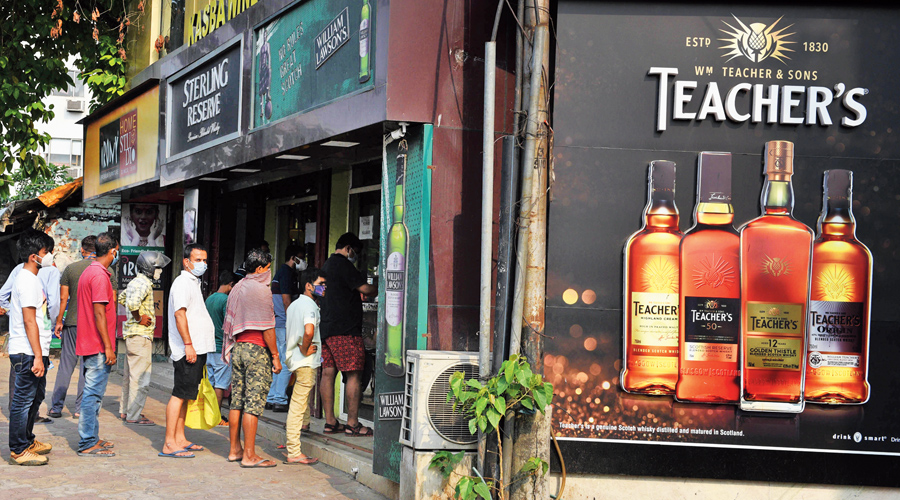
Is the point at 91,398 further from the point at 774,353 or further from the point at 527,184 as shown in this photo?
the point at 774,353

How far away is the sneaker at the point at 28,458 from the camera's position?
662 centimetres

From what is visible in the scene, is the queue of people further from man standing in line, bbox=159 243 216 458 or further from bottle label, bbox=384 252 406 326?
bottle label, bbox=384 252 406 326

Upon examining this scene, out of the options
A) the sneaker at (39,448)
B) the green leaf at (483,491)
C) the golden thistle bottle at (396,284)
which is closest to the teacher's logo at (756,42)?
the golden thistle bottle at (396,284)

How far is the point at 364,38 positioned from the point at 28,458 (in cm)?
433

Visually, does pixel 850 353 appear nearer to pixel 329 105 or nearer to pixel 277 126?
pixel 329 105

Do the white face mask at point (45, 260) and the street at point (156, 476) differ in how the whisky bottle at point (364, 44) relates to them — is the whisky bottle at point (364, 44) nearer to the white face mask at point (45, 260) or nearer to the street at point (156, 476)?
the street at point (156, 476)

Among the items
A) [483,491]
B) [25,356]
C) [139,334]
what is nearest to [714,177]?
[483,491]

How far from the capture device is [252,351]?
6.84 metres

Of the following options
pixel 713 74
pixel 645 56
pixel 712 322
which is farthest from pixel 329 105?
pixel 712 322

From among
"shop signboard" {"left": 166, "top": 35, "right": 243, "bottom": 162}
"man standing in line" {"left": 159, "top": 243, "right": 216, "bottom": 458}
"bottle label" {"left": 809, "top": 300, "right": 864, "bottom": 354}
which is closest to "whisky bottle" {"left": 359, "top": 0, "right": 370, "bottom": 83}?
"man standing in line" {"left": 159, "top": 243, "right": 216, "bottom": 458}

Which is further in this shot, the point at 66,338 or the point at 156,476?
the point at 66,338

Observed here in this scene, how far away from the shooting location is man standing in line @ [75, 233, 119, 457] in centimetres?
707

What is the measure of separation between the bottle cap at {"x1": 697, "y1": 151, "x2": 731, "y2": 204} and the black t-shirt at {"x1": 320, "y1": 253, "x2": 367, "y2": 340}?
3.26 metres

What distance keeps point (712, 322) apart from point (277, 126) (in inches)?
170
